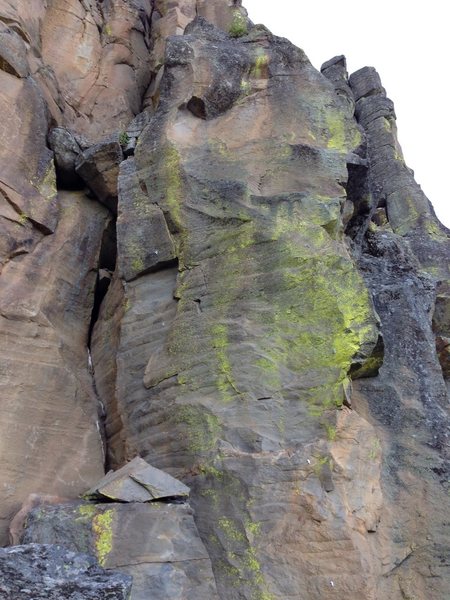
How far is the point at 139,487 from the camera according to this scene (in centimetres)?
779

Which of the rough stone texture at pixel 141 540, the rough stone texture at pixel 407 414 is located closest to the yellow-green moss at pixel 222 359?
the rough stone texture at pixel 141 540

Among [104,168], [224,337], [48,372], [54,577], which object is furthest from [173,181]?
[54,577]

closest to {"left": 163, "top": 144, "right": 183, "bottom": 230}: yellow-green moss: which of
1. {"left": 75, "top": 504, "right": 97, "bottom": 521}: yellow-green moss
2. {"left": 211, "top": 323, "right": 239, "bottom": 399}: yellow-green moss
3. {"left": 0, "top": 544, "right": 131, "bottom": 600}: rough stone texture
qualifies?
{"left": 211, "top": 323, "right": 239, "bottom": 399}: yellow-green moss

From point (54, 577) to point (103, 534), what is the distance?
1352 mm

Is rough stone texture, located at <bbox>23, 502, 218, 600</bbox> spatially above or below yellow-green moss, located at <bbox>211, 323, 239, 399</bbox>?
below

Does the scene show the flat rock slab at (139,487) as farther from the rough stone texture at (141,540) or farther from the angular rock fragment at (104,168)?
the angular rock fragment at (104,168)

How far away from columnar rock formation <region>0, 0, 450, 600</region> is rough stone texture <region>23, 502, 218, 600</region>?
0.03 metres

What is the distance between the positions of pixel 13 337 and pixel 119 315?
72.8 inches

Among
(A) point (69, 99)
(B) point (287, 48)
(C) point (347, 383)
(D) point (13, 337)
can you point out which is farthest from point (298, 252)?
(A) point (69, 99)

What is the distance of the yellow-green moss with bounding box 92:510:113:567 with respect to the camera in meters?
7.19

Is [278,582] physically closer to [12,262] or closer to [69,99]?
[12,262]

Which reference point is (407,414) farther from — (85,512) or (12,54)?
(12,54)

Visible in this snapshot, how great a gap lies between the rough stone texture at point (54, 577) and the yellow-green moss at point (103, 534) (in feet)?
2.43

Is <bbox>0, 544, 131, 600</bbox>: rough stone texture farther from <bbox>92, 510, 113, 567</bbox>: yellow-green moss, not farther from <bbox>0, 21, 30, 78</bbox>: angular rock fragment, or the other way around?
<bbox>0, 21, 30, 78</bbox>: angular rock fragment
